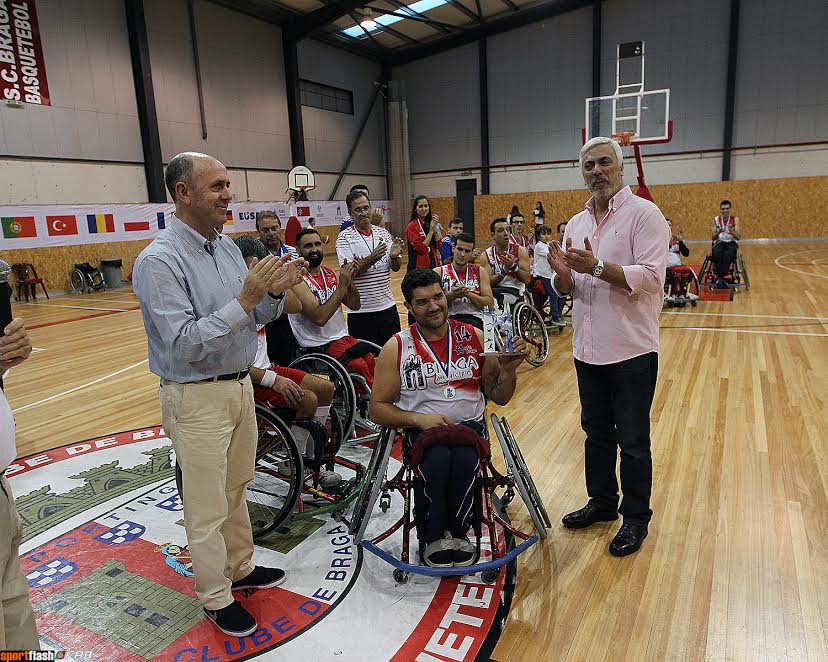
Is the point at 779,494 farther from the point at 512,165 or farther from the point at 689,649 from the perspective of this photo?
the point at 512,165

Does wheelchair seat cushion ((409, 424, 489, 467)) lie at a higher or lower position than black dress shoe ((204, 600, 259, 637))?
higher

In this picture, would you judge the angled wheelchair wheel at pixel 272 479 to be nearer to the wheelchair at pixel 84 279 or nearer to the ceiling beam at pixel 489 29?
the wheelchair at pixel 84 279

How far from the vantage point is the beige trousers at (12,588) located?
3.95ft

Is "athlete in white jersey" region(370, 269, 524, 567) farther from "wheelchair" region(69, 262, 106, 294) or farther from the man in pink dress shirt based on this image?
"wheelchair" region(69, 262, 106, 294)

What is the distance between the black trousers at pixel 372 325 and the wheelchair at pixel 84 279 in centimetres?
955

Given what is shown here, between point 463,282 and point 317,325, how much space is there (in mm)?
1576

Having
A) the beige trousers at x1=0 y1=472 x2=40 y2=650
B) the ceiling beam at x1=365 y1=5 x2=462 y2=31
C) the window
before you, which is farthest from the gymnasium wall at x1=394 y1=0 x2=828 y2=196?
the beige trousers at x1=0 y1=472 x2=40 y2=650

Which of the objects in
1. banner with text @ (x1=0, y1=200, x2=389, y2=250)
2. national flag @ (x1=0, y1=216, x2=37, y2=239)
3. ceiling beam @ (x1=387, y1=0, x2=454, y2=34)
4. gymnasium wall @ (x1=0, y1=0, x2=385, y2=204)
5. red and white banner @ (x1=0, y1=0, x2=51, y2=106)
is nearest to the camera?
red and white banner @ (x1=0, y1=0, x2=51, y2=106)

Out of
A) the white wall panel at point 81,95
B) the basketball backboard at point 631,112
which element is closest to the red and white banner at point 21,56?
the white wall panel at point 81,95

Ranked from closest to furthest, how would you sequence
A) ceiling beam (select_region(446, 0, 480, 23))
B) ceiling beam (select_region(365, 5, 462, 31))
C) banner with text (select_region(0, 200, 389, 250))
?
banner with text (select_region(0, 200, 389, 250)) < ceiling beam (select_region(365, 5, 462, 31)) < ceiling beam (select_region(446, 0, 480, 23))

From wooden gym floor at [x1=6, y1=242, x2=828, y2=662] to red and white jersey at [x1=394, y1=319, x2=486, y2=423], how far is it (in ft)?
2.25

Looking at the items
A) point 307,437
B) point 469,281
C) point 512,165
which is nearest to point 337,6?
point 512,165

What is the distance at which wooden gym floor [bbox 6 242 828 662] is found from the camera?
182 centimetres

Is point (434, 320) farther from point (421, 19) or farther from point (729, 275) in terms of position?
point (421, 19)
